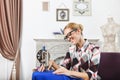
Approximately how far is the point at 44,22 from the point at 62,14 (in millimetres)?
410

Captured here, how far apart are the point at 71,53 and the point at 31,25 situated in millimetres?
2634

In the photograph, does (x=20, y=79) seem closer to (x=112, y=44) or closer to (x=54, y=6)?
(x=54, y=6)

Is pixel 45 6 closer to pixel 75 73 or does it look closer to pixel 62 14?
pixel 62 14

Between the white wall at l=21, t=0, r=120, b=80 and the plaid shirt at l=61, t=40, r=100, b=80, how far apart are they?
255 centimetres

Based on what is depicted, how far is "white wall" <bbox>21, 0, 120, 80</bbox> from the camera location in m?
5.22

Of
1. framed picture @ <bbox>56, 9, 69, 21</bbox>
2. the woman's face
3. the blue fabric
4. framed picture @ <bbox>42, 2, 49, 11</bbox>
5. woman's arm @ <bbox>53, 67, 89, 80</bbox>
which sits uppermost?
framed picture @ <bbox>42, 2, 49, 11</bbox>

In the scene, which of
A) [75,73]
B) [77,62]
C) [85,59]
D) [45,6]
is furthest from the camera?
[45,6]

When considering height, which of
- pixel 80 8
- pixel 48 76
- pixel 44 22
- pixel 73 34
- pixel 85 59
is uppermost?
pixel 80 8

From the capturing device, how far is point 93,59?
2449 mm

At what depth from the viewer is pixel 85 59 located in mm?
2521

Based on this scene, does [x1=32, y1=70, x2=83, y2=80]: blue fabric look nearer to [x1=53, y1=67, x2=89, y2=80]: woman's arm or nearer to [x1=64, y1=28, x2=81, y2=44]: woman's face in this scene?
[x1=53, y1=67, x2=89, y2=80]: woman's arm

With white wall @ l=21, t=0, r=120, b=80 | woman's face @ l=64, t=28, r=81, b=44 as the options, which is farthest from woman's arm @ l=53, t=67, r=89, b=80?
white wall @ l=21, t=0, r=120, b=80

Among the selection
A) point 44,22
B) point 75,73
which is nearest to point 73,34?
point 75,73

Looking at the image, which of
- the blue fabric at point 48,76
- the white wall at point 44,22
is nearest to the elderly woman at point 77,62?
the blue fabric at point 48,76
